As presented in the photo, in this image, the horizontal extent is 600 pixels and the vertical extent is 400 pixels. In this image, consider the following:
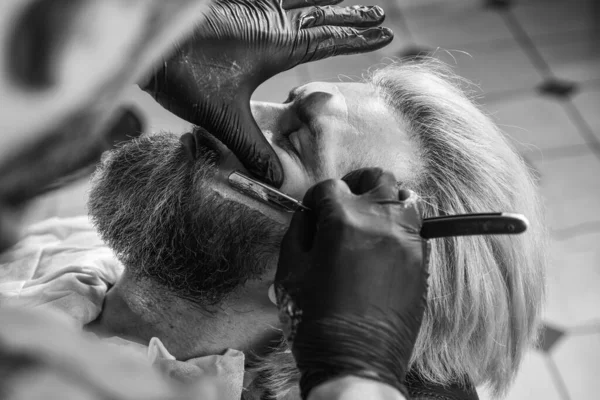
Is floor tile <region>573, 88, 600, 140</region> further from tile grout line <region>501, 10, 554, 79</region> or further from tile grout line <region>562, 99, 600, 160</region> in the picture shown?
tile grout line <region>501, 10, 554, 79</region>

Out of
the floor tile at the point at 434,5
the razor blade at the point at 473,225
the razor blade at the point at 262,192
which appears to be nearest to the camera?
the razor blade at the point at 473,225

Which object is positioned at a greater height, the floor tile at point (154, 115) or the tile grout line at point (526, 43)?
the floor tile at point (154, 115)

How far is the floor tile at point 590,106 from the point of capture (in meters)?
3.19

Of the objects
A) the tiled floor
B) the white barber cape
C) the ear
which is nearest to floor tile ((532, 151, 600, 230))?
the tiled floor

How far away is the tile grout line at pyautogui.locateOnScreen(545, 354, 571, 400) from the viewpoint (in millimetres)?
2164

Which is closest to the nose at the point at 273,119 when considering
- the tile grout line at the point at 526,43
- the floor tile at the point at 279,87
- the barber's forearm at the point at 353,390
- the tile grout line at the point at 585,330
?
the barber's forearm at the point at 353,390

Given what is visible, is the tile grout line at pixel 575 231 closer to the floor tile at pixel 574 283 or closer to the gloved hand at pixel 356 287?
the floor tile at pixel 574 283

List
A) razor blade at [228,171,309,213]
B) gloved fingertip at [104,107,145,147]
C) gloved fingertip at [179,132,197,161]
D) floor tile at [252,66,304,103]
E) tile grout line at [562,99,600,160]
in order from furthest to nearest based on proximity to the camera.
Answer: floor tile at [252,66,304,103] → tile grout line at [562,99,600,160] → gloved fingertip at [104,107,145,147] → gloved fingertip at [179,132,197,161] → razor blade at [228,171,309,213]

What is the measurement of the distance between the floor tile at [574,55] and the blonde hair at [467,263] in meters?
2.27

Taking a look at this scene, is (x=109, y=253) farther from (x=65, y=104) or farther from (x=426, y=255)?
(x=65, y=104)

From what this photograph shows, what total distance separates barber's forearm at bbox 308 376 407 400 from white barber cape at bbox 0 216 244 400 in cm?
28

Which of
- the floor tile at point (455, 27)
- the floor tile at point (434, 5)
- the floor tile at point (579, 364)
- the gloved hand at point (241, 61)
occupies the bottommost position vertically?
the floor tile at point (579, 364)

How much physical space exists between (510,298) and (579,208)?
5.45 ft

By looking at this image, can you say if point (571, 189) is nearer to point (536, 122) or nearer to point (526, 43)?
point (536, 122)
